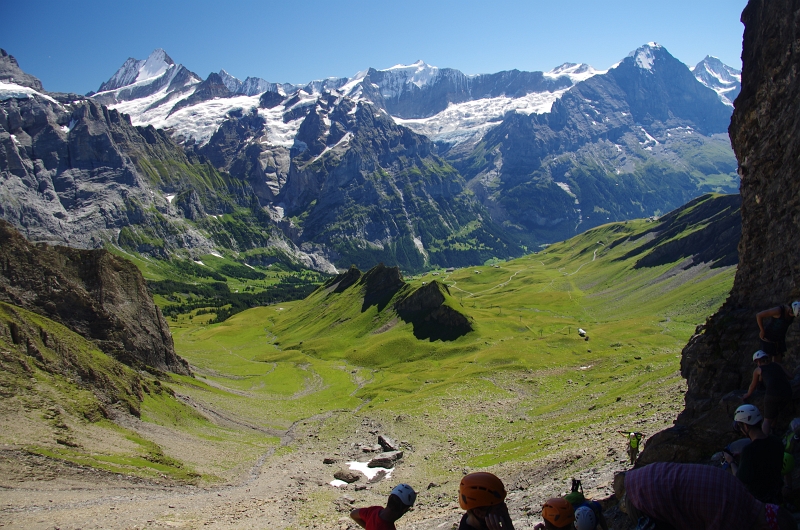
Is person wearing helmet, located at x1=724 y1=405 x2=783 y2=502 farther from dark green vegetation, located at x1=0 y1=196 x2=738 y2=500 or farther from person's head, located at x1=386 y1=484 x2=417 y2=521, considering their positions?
dark green vegetation, located at x1=0 y1=196 x2=738 y2=500

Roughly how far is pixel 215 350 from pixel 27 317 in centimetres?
12602

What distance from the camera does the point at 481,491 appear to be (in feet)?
36.8

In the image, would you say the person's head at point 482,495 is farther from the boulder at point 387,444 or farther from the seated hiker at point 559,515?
the boulder at point 387,444

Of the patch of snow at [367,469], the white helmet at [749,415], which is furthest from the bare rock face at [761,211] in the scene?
the patch of snow at [367,469]

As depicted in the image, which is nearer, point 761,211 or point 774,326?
point 774,326

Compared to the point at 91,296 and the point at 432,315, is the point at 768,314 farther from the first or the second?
the point at 432,315

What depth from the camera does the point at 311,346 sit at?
17900 cm

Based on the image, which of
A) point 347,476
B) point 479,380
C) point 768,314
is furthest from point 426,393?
point 768,314

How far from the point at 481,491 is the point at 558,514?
2777mm

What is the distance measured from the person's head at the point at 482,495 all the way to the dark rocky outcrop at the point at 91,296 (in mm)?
90151

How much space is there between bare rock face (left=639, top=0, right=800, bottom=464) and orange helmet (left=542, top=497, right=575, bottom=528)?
1884cm

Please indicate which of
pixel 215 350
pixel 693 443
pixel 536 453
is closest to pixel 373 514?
pixel 693 443

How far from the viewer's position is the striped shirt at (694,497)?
32.4 feet

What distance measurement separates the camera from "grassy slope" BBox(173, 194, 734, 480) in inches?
2277
